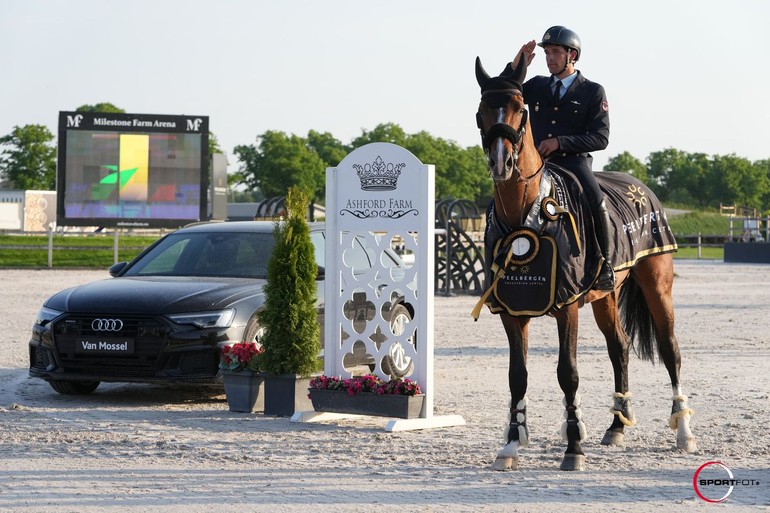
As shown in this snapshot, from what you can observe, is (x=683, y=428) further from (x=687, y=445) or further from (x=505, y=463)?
(x=505, y=463)

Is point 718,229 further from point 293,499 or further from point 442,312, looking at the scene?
point 293,499

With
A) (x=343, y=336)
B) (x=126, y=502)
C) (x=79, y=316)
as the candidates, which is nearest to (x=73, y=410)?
(x=79, y=316)

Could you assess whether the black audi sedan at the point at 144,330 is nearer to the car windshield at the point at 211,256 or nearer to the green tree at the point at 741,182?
the car windshield at the point at 211,256

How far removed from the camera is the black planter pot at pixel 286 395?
9406 millimetres

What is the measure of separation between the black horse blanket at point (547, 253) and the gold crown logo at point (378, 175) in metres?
1.78

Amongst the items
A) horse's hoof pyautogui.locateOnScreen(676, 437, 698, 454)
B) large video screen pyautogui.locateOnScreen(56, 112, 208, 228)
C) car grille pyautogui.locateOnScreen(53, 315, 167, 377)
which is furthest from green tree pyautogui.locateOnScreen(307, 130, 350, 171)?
horse's hoof pyautogui.locateOnScreen(676, 437, 698, 454)

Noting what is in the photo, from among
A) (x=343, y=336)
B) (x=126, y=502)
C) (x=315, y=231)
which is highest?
(x=315, y=231)

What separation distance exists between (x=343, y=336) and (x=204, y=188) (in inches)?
1130

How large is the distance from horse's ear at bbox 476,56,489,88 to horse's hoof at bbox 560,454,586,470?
7.53ft

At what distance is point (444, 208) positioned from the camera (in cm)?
2652

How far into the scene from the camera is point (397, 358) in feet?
34.2

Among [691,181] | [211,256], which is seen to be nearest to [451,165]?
[691,181]

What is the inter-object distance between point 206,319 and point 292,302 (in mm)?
873

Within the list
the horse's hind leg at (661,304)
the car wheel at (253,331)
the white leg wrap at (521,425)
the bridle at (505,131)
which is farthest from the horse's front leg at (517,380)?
the car wheel at (253,331)
